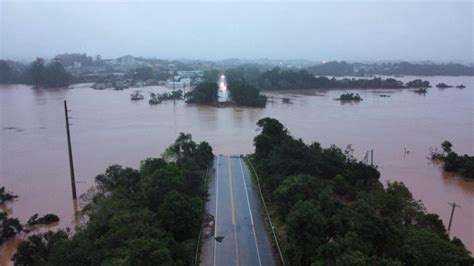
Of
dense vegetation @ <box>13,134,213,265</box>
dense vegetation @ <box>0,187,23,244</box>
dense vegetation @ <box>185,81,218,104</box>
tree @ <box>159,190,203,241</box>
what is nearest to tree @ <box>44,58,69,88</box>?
dense vegetation @ <box>185,81,218,104</box>

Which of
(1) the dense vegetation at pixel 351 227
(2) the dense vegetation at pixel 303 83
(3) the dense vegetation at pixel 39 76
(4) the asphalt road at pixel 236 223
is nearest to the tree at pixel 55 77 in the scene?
(3) the dense vegetation at pixel 39 76

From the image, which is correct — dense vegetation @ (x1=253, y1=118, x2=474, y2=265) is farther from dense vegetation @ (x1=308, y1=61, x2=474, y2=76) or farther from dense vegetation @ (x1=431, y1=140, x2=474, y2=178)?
dense vegetation @ (x1=308, y1=61, x2=474, y2=76)

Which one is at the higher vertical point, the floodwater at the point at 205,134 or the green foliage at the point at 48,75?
the green foliage at the point at 48,75

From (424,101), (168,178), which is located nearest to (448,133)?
(424,101)

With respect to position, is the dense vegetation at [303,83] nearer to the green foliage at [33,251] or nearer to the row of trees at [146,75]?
the row of trees at [146,75]

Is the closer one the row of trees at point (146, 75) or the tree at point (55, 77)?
the tree at point (55, 77)

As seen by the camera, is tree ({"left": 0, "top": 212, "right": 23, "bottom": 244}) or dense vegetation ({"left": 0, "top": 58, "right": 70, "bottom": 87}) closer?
tree ({"left": 0, "top": 212, "right": 23, "bottom": 244})
